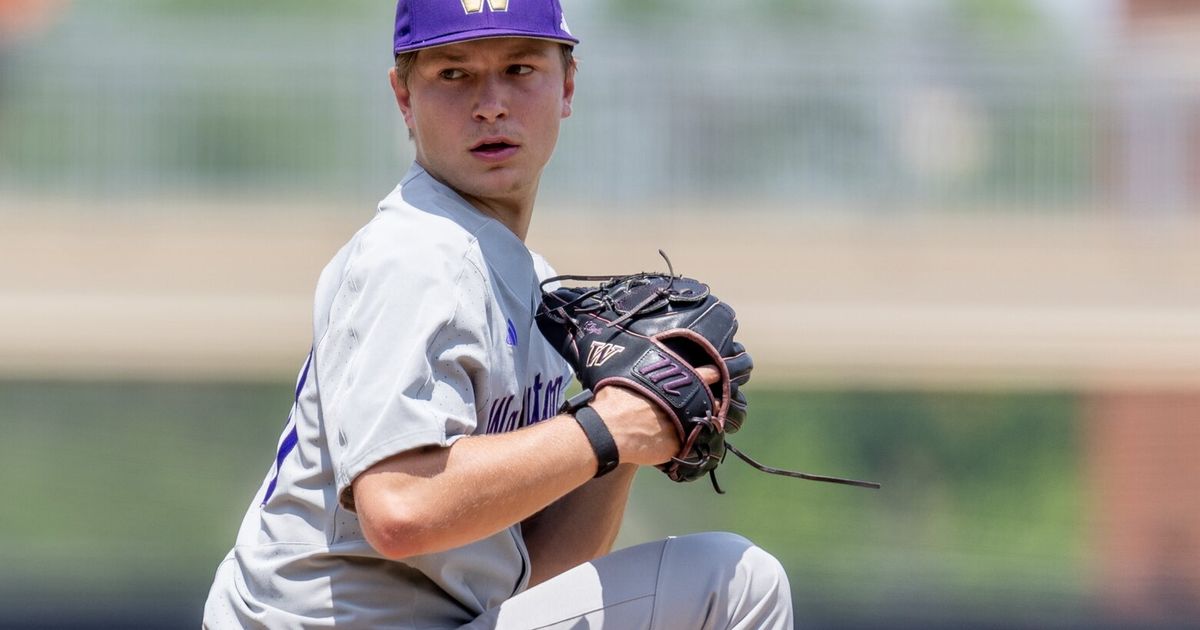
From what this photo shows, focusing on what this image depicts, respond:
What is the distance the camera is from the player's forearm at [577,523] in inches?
112

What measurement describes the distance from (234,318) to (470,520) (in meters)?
9.38

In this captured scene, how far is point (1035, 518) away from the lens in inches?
505

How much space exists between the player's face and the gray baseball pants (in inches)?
26.8

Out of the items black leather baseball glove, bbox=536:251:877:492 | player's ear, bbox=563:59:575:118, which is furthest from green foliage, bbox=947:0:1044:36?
black leather baseball glove, bbox=536:251:877:492

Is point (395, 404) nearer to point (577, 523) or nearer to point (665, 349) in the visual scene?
point (665, 349)

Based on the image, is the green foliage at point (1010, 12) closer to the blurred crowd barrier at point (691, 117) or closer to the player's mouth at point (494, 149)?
the blurred crowd barrier at point (691, 117)

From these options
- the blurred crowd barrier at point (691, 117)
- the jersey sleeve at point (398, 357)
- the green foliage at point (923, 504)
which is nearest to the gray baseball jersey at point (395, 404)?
the jersey sleeve at point (398, 357)

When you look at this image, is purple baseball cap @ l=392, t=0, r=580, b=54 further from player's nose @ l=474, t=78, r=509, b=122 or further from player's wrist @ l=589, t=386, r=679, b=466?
player's wrist @ l=589, t=386, r=679, b=466

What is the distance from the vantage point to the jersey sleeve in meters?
2.18

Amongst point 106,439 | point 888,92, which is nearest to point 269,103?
point 106,439

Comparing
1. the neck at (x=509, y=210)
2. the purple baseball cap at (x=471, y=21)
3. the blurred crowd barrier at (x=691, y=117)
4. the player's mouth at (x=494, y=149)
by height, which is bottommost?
the blurred crowd barrier at (x=691, y=117)

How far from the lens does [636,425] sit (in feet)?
7.70

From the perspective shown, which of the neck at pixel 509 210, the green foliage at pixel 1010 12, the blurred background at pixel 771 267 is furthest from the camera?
the green foliage at pixel 1010 12

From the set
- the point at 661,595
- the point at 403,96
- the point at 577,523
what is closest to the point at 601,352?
the point at 661,595
